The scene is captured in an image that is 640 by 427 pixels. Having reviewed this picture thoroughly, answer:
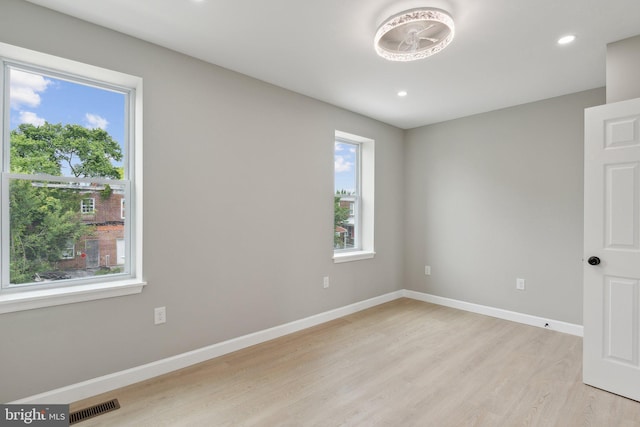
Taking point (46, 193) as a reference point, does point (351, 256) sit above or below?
below

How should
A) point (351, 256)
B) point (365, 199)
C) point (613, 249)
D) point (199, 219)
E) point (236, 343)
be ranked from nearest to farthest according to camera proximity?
point (613, 249)
point (199, 219)
point (236, 343)
point (351, 256)
point (365, 199)

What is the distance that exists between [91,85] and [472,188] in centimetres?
→ 425

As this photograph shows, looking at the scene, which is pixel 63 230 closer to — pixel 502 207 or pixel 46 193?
pixel 46 193

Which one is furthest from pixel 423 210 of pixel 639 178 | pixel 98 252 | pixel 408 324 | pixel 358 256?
pixel 98 252

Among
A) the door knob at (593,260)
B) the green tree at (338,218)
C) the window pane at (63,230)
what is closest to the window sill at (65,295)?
the window pane at (63,230)

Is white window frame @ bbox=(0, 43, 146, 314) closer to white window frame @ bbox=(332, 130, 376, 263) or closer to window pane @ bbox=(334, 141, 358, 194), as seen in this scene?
window pane @ bbox=(334, 141, 358, 194)

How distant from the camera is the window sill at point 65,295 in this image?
1.95 metres

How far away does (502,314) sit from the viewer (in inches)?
155

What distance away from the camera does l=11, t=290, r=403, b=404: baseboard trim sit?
209 cm

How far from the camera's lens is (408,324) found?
3717 mm

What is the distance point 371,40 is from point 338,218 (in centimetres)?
226

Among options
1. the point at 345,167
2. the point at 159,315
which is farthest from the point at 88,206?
the point at 345,167

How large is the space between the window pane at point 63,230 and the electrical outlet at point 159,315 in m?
0.44

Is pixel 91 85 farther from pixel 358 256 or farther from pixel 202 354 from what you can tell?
pixel 358 256
